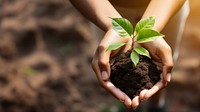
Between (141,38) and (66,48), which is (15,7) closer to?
(66,48)

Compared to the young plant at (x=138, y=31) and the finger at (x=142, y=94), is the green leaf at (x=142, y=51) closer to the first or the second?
the young plant at (x=138, y=31)

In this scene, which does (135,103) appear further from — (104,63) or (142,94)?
(104,63)

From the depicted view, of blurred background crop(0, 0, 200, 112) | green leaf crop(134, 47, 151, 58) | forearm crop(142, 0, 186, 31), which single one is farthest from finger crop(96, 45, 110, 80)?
blurred background crop(0, 0, 200, 112)

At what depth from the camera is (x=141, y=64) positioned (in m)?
1.53

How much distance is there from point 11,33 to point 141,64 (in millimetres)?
1740

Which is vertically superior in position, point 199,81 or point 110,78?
point 110,78

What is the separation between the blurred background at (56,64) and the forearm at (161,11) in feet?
4.15

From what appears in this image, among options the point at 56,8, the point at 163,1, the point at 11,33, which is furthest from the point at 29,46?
the point at 163,1

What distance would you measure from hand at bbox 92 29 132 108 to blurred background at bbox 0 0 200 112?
1.25 metres

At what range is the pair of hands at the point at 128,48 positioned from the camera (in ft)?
4.77

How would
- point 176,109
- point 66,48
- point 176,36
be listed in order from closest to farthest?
1. point 176,36
2. point 176,109
3. point 66,48

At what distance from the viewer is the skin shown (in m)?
1.47

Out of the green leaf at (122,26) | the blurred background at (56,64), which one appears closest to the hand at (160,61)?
the green leaf at (122,26)

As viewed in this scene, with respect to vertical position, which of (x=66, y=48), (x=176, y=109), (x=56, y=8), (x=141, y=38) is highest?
(x=141, y=38)
